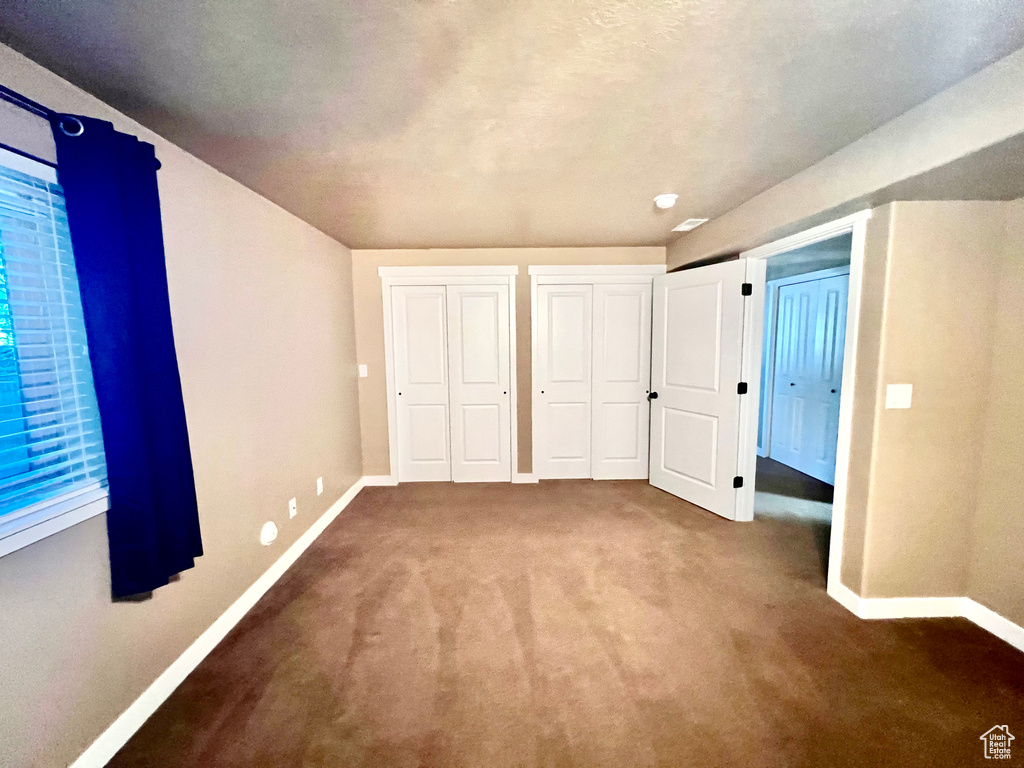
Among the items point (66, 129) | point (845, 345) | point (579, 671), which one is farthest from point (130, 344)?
point (845, 345)

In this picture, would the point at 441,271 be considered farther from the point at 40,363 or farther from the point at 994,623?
the point at 994,623

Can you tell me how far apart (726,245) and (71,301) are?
11.1ft

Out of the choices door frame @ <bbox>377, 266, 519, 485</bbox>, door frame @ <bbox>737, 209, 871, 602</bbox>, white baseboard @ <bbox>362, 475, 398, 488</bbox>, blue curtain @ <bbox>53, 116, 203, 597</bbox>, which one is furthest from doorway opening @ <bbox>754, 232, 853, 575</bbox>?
blue curtain @ <bbox>53, 116, 203, 597</bbox>

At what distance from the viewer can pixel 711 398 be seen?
3.07 m

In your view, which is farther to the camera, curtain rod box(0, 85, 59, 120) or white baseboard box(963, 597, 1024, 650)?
white baseboard box(963, 597, 1024, 650)

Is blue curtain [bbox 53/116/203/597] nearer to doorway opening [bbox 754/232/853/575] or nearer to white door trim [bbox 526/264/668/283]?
white door trim [bbox 526/264/668/283]

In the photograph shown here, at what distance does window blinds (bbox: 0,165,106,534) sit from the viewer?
1116 millimetres

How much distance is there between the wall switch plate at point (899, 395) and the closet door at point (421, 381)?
3.12 metres

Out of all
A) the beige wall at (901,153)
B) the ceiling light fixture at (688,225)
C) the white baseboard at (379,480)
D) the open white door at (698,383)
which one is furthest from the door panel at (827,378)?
the white baseboard at (379,480)

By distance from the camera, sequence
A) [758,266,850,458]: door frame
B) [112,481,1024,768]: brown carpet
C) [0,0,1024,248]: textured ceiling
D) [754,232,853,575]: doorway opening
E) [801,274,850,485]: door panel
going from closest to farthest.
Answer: [0,0,1024,248]: textured ceiling
[112,481,1024,768]: brown carpet
[754,232,853,575]: doorway opening
[801,274,850,485]: door panel
[758,266,850,458]: door frame

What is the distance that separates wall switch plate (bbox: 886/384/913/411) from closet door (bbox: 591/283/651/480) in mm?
1998

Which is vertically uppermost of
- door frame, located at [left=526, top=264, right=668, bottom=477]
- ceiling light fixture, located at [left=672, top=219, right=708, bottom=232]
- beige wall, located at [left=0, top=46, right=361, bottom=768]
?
ceiling light fixture, located at [left=672, top=219, right=708, bottom=232]

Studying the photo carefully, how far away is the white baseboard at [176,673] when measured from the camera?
4.32 ft

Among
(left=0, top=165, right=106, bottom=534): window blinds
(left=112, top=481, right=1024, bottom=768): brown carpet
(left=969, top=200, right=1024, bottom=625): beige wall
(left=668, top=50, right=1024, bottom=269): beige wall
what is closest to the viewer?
(left=0, top=165, right=106, bottom=534): window blinds
